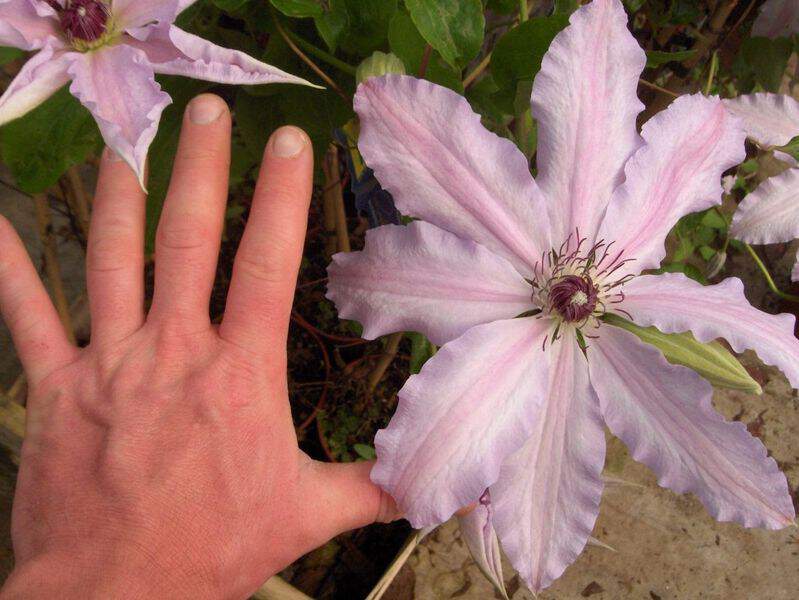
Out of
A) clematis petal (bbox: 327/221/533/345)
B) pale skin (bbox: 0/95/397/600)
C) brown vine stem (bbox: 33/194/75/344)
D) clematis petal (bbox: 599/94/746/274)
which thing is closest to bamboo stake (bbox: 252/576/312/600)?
pale skin (bbox: 0/95/397/600)

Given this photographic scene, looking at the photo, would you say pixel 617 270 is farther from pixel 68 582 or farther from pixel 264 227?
pixel 68 582

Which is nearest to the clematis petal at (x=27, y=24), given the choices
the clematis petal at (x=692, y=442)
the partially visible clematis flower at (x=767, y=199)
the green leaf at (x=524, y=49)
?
the green leaf at (x=524, y=49)

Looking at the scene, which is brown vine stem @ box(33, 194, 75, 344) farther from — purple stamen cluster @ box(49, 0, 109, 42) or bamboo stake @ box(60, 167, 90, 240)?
purple stamen cluster @ box(49, 0, 109, 42)

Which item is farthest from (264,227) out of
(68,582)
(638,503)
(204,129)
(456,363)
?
(638,503)

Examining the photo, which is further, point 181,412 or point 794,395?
point 794,395

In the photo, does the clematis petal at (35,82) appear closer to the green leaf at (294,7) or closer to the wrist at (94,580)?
the green leaf at (294,7)
